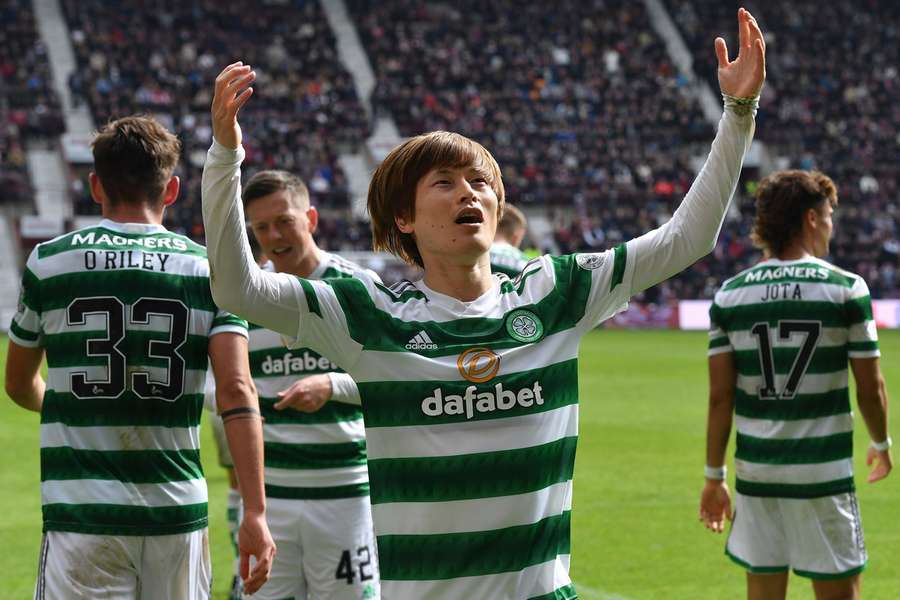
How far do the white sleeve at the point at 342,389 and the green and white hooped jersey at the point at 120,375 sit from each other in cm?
64

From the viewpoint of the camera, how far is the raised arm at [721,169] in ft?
9.11

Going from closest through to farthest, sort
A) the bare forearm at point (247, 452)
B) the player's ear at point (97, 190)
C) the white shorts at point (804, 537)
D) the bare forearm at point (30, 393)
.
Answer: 1. the bare forearm at point (247, 452)
2. the player's ear at point (97, 190)
3. the bare forearm at point (30, 393)
4. the white shorts at point (804, 537)

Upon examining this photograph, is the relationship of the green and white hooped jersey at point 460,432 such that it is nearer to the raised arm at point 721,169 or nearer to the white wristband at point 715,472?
the raised arm at point 721,169

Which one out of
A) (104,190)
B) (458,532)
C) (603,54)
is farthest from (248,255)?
(603,54)

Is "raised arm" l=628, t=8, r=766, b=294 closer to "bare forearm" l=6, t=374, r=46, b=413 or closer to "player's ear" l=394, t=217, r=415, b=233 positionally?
"player's ear" l=394, t=217, r=415, b=233

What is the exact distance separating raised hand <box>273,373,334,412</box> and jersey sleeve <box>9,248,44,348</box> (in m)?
0.81

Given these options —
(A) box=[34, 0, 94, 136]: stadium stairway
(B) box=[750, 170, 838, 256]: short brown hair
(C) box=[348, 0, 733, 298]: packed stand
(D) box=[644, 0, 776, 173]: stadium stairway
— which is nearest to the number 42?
(B) box=[750, 170, 838, 256]: short brown hair

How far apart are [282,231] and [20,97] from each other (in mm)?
34829

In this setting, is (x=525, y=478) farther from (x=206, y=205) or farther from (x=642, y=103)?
(x=642, y=103)

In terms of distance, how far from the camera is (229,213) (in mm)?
2580

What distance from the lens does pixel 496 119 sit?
4141cm

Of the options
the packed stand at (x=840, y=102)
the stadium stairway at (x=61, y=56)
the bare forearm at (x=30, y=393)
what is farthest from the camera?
the stadium stairway at (x=61, y=56)

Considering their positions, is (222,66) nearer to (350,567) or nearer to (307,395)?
(350,567)

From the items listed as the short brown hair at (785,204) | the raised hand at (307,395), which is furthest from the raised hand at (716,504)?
the raised hand at (307,395)
